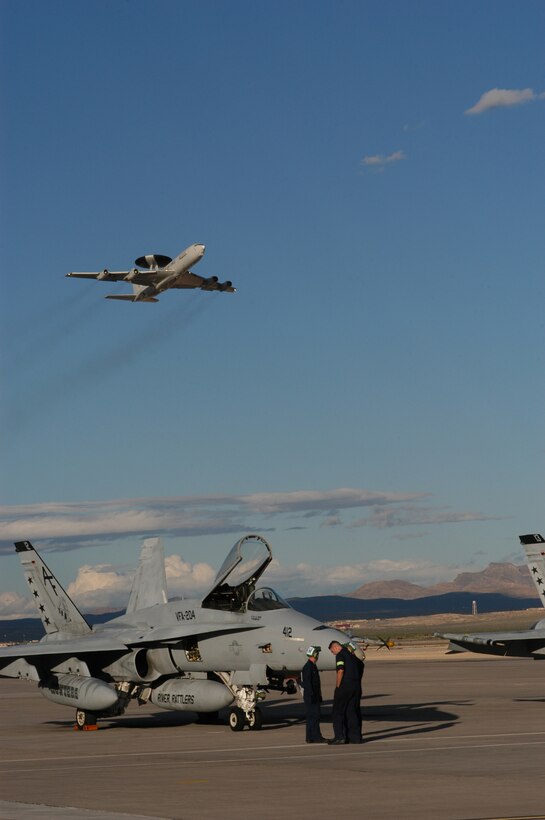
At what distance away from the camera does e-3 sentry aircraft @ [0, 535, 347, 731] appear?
76.0 ft

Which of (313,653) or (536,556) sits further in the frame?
(536,556)

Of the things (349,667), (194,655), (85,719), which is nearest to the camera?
(349,667)

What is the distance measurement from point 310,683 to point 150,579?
9296mm

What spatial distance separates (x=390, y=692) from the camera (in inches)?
1395

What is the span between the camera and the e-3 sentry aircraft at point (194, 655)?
23.2 metres

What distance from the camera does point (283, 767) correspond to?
16.9 meters

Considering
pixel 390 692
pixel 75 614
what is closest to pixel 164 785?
pixel 75 614

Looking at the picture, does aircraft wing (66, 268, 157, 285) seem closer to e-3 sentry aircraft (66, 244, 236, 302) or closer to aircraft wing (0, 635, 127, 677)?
e-3 sentry aircraft (66, 244, 236, 302)

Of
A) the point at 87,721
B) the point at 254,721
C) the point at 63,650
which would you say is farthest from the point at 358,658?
the point at 87,721

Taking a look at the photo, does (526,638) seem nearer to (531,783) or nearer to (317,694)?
(317,694)

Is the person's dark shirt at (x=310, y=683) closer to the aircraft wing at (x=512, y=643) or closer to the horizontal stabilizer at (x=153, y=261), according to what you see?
the aircraft wing at (x=512, y=643)

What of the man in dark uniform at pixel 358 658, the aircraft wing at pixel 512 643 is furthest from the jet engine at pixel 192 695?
the aircraft wing at pixel 512 643

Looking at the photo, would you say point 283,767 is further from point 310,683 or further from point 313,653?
point 313,653

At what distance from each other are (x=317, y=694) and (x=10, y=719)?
12.4 m
